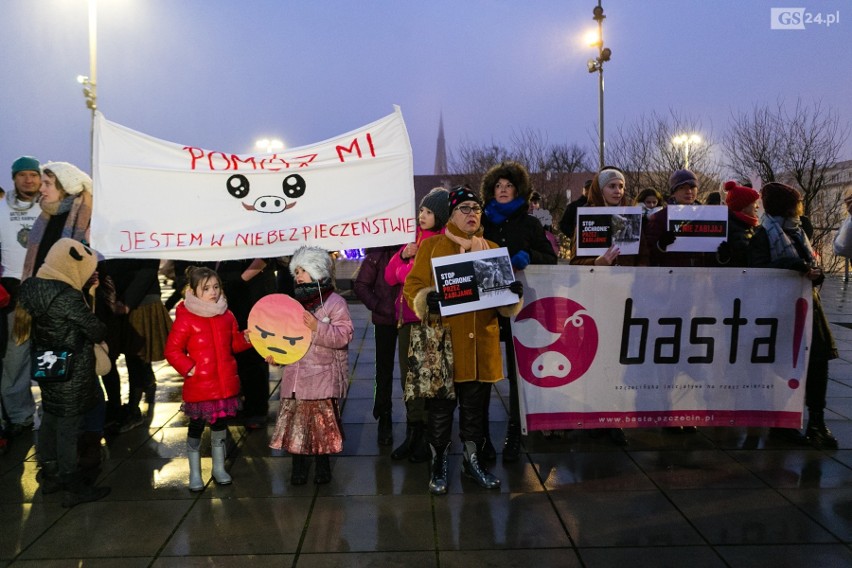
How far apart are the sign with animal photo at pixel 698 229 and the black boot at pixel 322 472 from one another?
304cm

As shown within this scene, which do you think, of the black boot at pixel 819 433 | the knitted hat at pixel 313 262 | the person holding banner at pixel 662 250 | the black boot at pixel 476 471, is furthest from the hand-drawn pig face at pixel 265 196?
the black boot at pixel 819 433

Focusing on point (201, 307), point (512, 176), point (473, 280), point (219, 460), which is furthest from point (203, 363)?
point (512, 176)

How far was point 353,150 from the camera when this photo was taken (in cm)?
482

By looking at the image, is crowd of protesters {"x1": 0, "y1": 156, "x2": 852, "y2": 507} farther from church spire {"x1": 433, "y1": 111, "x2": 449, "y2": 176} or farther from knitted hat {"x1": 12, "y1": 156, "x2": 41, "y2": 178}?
church spire {"x1": 433, "y1": 111, "x2": 449, "y2": 176}

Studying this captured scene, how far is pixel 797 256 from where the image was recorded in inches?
201

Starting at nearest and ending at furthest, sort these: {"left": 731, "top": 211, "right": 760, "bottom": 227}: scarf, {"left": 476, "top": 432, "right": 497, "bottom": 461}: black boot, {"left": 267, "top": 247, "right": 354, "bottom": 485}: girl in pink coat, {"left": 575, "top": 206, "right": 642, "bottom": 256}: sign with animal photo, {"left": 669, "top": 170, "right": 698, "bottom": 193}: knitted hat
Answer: {"left": 267, "top": 247, "right": 354, "bottom": 485}: girl in pink coat < {"left": 476, "top": 432, "right": 497, "bottom": 461}: black boot < {"left": 575, "top": 206, "right": 642, "bottom": 256}: sign with animal photo < {"left": 731, "top": 211, "right": 760, "bottom": 227}: scarf < {"left": 669, "top": 170, "right": 698, "bottom": 193}: knitted hat

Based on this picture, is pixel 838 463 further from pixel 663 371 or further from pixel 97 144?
pixel 97 144

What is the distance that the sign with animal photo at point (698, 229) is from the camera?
17.0 feet

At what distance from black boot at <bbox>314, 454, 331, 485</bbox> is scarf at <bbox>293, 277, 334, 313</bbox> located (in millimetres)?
979

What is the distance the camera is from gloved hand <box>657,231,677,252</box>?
522 centimetres

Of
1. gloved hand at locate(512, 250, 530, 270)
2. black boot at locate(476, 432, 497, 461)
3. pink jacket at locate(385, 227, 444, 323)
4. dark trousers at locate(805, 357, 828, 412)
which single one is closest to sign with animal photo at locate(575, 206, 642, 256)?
gloved hand at locate(512, 250, 530, 270)

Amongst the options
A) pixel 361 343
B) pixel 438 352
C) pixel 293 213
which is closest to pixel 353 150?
pixel 293 213

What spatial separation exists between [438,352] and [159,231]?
2075 millimetres

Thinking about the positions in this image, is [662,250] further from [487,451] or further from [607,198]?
[487,451]
